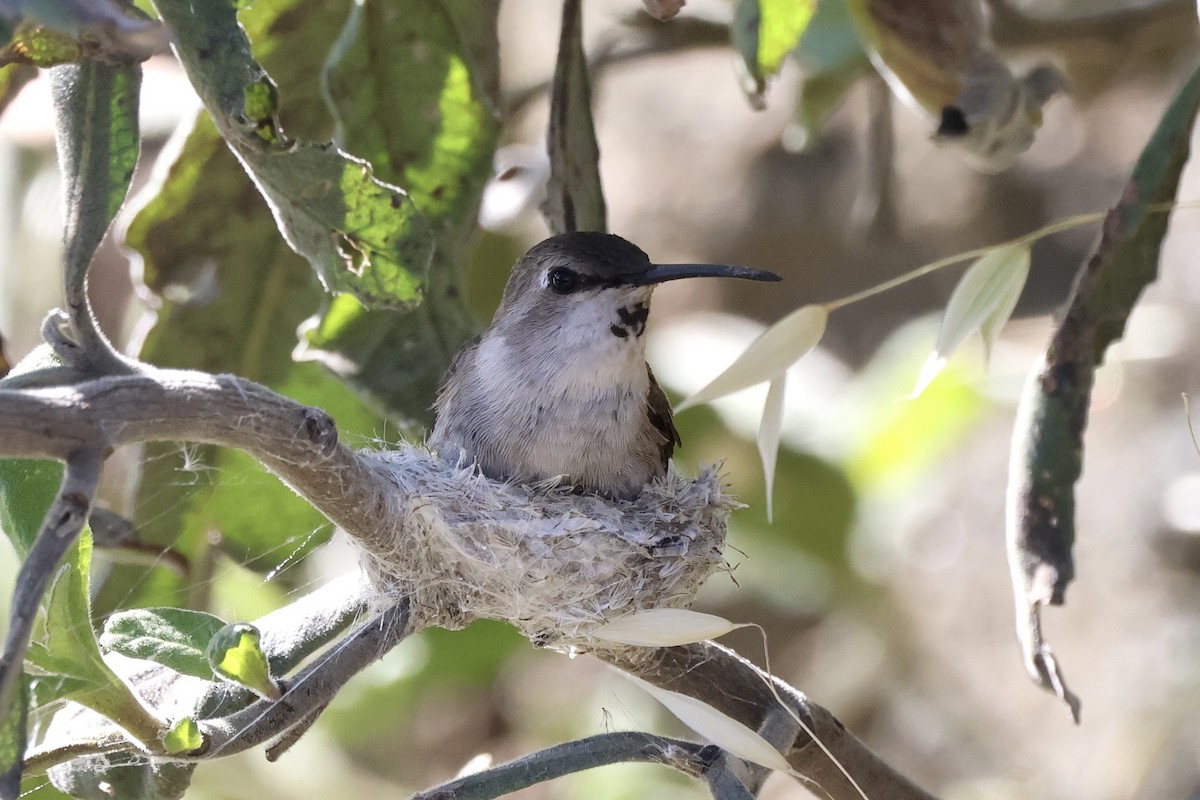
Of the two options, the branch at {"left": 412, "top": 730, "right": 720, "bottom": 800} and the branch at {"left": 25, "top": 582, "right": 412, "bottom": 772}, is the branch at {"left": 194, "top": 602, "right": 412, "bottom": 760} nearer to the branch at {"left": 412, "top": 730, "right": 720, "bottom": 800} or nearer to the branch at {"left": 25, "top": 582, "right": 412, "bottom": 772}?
the branch at {"left": 25, "top": 582, "right": 412, "bottom": 772}

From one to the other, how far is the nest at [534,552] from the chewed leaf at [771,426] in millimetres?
349

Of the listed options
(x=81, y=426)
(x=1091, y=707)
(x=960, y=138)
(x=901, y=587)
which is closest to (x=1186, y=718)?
(x=1091, y=707)

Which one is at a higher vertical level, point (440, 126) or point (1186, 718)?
point (440, 126)

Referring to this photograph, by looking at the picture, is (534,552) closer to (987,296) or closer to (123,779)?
(123,779)

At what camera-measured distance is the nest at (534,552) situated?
5.24 feet

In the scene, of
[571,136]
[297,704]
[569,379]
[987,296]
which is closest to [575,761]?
[297,704]

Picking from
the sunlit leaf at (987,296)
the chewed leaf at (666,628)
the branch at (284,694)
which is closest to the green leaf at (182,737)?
the branch at (284,694)

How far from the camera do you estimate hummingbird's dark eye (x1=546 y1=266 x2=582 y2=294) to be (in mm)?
1997

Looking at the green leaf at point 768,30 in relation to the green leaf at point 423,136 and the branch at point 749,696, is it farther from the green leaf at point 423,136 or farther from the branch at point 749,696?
the branch at point 749,696

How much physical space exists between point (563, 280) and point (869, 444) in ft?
4.05

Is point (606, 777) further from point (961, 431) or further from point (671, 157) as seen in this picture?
point (671, 157)

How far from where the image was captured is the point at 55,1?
2.53ft

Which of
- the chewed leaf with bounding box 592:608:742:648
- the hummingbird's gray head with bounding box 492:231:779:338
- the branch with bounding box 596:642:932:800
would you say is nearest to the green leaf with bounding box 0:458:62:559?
the chewed leaf with bounding box 592:608:742:648

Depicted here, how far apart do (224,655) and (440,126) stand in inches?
48.7
